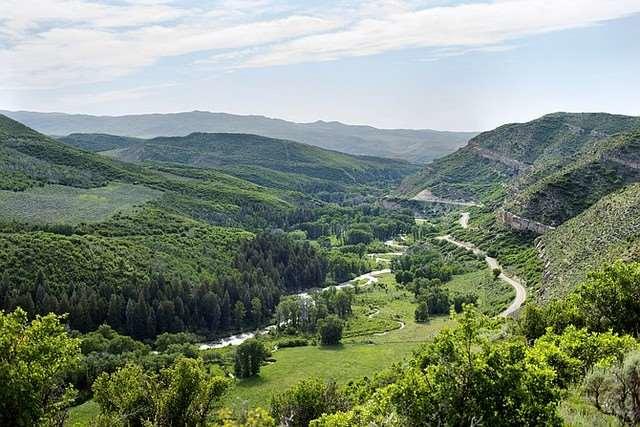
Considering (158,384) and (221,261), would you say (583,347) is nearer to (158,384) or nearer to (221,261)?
(158,384)

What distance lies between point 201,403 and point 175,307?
8175 centimetres

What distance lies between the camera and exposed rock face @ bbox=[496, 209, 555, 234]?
5807 inches

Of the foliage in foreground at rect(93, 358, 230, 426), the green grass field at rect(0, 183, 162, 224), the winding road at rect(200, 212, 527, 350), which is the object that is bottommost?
the winding road at rect(200, 212, 527, 350)

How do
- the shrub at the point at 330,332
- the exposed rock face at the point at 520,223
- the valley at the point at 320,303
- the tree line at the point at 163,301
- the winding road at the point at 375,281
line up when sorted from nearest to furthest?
the valley at the point at 320,303 < the winding road at the point at 375,281 < the tree line at the point at 163,301 < the shrub at the point at 330,332 < the exposed rock face at the point at 520,223

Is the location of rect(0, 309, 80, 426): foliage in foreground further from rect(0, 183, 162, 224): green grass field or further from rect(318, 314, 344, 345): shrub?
rect(0, 183, 162, 224): green grass field

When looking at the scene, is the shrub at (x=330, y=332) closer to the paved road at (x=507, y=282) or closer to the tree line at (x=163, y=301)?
the tree line at (x=163, y=301)

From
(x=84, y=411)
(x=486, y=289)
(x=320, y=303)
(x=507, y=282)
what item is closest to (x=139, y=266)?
(x=320, y=303)

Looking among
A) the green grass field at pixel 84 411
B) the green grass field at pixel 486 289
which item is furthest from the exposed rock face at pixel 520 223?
the green grass field at pixel 84 411

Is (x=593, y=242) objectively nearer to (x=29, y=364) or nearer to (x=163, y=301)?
(x=163, y=301)

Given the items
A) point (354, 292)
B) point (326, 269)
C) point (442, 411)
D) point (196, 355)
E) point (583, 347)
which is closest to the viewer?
point (442, 411)

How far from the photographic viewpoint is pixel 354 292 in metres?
163

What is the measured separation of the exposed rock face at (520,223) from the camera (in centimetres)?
14750

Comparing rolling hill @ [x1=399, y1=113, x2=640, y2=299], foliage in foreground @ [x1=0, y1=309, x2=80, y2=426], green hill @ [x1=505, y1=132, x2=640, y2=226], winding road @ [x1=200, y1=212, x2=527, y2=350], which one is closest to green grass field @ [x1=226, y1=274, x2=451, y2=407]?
winding road @ [x1=200, y1=212, x2=527, y2=350]

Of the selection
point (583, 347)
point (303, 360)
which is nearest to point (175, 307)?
point (303, 360)
